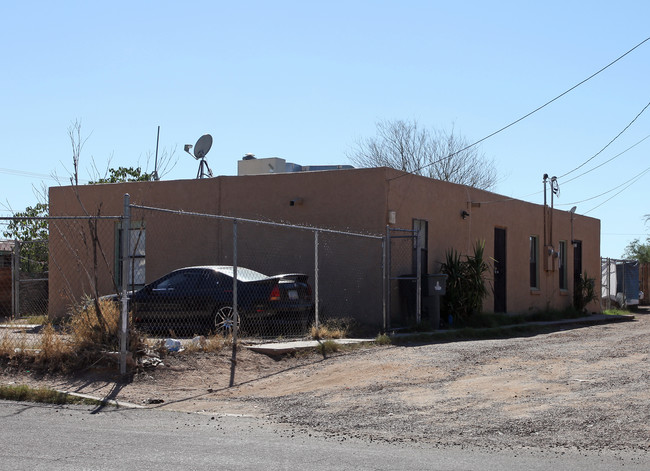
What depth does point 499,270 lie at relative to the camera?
20734 mm

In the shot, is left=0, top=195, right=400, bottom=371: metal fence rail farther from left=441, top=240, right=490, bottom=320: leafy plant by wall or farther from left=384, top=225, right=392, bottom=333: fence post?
left=441, top=240, right=490, bottom=320: leafy plant by wall

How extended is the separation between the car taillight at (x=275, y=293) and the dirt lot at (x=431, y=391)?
174 centimetres

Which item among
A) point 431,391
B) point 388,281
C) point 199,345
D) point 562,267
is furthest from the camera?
point 562,267

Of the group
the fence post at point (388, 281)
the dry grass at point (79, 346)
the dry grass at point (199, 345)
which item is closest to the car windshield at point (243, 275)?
the dry grass at point (199, 345)

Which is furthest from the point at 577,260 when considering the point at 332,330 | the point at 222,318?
the point at 222,318

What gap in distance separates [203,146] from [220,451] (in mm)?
15213

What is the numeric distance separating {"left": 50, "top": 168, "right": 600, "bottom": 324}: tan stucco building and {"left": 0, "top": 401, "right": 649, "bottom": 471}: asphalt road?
25.3 feet

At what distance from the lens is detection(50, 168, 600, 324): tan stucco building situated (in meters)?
16.3

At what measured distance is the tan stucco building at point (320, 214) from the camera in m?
16.3

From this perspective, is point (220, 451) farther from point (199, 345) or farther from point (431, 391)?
point (199, 345)

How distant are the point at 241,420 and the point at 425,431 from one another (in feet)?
6.36

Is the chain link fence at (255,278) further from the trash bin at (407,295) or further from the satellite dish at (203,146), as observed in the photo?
the satellite dish at (203,146)

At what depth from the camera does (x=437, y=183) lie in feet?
59.4

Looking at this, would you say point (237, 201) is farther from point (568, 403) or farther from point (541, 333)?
point (568, 403)
